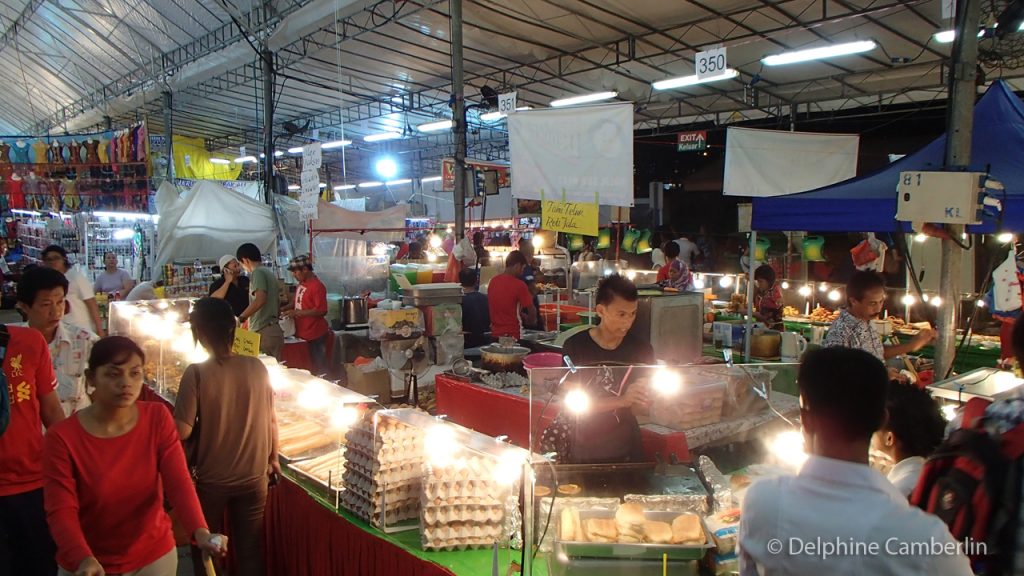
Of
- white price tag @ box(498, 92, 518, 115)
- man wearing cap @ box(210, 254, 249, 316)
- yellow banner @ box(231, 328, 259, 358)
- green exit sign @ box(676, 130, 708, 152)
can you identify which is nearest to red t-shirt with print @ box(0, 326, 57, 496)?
yellow banner @ box(231, 328, 259, 358)

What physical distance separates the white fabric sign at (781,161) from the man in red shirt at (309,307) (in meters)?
4.98

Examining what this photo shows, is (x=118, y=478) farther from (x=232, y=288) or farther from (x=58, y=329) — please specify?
(x=232, y=288)

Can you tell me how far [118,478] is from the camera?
2383mm

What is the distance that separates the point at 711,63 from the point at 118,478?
11497 millimetres

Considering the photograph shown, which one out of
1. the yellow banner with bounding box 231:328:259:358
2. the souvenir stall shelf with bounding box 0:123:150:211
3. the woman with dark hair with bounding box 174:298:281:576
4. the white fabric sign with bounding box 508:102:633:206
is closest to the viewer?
the woman with dark hair with bounding box 174:298:281:576

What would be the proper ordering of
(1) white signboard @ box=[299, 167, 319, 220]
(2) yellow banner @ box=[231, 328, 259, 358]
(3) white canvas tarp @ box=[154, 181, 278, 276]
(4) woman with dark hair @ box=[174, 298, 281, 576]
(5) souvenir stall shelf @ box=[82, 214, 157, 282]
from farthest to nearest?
(5) souvenir stall shelf @ box=[82, 214, 157, 282] < (3) white canvas tarp @ box=[154, 181, 278, 276] < (1) white signboard @ box=[299, 167, 319, 220] < (2) yellow banner @ box=[231, 328, 259, 358] < (4) woman with dark hair @ box=[174, 298, 281, 576]

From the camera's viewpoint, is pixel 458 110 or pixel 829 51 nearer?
pixel 458 110

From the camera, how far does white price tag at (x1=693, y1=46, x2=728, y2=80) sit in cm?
1127

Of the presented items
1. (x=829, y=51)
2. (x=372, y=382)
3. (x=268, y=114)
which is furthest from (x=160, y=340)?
(x=829, y=51)

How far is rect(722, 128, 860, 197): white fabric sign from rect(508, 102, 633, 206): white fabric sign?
2858 millimetres

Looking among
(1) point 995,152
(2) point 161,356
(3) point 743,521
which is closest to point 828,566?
(3) point 743,521

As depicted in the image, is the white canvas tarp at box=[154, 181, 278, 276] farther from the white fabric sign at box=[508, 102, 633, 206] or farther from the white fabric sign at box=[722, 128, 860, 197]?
the white fabric sign at box=[722, 128, 860, 197]

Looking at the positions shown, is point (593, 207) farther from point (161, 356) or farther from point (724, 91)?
point (724, 91)

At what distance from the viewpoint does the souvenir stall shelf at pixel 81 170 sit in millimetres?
11578
